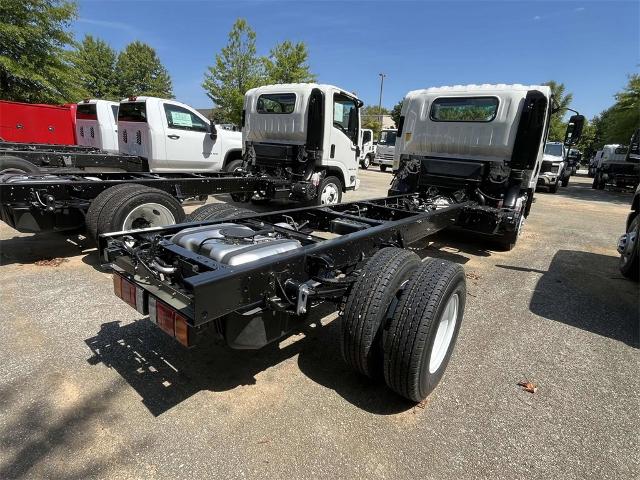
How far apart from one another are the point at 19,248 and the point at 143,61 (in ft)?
135

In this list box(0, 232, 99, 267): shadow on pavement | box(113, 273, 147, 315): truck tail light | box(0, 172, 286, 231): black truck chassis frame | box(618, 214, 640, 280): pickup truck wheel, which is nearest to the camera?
box(113, 273, 147, 315): truck tail light

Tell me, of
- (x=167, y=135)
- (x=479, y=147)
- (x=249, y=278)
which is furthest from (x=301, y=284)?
(x=167, y=135)

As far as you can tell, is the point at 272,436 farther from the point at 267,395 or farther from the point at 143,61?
the point at 143,61

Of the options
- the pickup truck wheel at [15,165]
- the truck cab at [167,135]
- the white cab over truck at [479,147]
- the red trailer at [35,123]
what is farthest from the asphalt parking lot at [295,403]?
the red trailer at [35,123]

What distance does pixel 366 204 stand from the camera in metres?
4.77

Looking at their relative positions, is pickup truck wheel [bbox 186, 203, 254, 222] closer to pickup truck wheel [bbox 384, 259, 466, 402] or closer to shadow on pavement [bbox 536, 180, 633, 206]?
pickup truck wheel [bbox 384, 259, 466, 402]

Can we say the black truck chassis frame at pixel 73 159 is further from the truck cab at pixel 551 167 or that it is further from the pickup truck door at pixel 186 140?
the truck cab at pixel 551 167

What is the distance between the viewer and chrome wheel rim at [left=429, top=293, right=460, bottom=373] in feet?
8.70

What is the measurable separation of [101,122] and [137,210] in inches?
311

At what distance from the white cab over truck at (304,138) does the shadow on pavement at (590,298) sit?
13.7 ft

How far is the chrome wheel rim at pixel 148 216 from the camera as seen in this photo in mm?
4469

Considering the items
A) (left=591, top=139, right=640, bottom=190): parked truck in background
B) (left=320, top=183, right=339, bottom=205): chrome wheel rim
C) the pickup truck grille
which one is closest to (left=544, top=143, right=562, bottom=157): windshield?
the pickup truck grille

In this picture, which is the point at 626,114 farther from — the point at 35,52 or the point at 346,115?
the point at 35,52

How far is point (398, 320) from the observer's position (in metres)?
2.29
